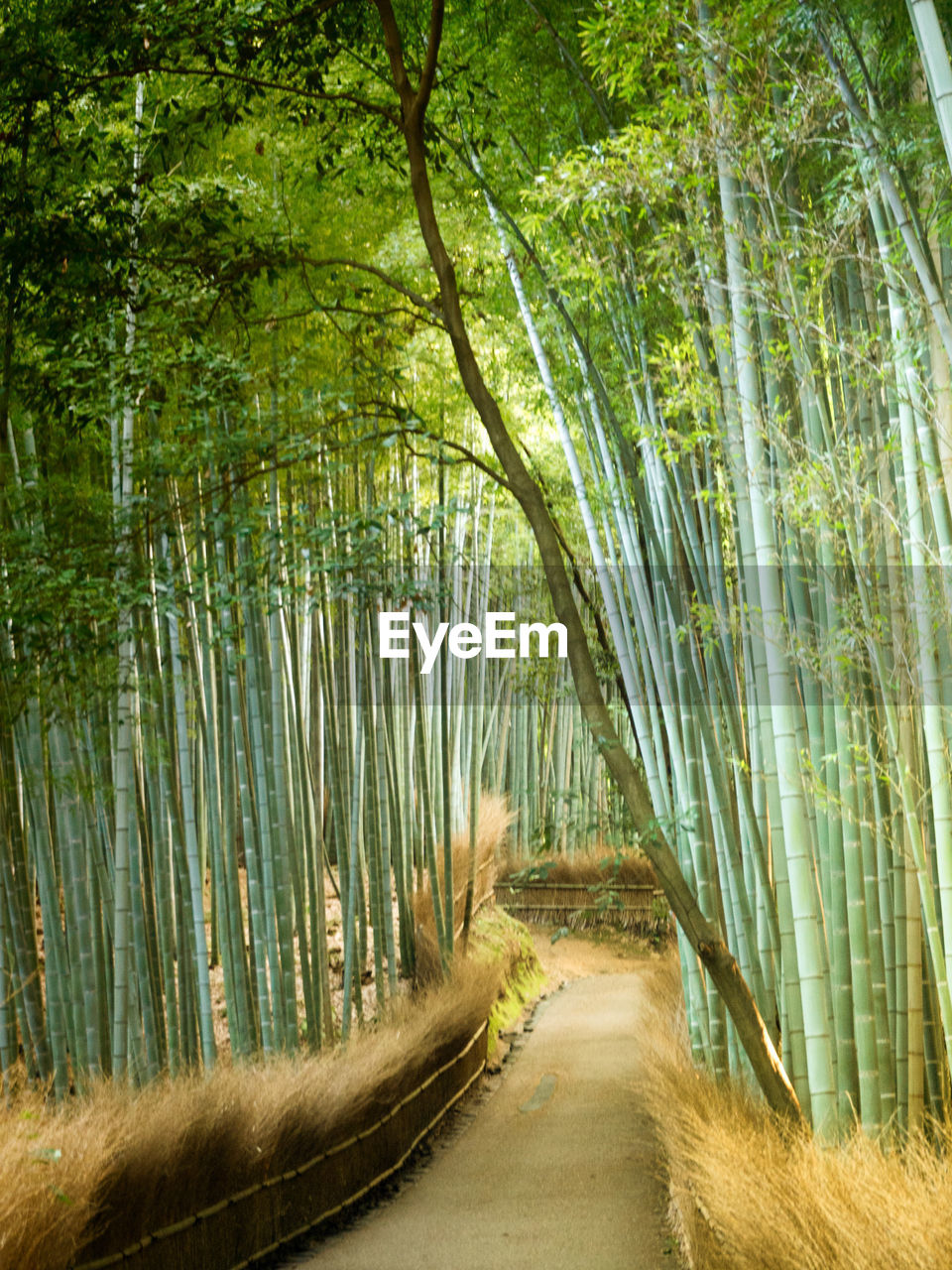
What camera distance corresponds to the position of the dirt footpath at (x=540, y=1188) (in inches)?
146

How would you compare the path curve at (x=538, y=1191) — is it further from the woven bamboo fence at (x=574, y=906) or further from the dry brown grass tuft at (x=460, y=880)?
the woven bamboo fence at (x=574, y=906)

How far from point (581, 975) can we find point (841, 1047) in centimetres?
754

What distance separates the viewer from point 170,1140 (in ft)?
10.5

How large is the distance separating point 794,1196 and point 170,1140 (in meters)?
1.77

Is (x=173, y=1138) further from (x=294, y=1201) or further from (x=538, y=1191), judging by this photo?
(x=538, y=1191)

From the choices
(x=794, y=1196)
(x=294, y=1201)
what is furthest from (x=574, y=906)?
(x=794, y=1196)

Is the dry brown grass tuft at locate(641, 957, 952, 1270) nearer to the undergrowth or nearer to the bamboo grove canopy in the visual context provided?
the bamboo grove canopy

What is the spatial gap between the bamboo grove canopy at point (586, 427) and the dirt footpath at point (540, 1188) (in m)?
0.72

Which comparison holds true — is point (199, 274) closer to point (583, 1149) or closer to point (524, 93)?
point (524, 93)

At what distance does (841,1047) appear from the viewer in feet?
9.53

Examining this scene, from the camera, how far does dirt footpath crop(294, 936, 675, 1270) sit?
371cm

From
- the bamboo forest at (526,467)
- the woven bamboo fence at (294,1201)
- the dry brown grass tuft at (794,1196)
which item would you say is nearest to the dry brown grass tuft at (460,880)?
the bamboo forest at (526,467)

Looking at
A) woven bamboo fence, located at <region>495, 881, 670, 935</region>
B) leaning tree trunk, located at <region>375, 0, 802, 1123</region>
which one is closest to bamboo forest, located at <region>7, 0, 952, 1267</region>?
leaning tree trunk, located at <region>375, 0, 802, 1123</region>

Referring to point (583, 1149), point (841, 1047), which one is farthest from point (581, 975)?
point (841, 1047)
